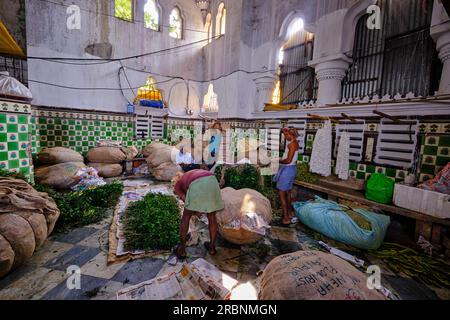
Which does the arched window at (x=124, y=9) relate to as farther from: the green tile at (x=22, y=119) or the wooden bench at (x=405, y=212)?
the wooden bench at (x=405, y=212)

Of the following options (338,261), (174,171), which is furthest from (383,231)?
(174,171)

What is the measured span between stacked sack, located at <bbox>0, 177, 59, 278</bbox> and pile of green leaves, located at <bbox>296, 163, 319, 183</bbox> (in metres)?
4.99

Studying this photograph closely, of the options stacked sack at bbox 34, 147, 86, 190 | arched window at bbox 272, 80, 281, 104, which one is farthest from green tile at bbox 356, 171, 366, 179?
stacked sack at bbox 34, 147, 86, 190

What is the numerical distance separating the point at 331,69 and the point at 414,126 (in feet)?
7.44

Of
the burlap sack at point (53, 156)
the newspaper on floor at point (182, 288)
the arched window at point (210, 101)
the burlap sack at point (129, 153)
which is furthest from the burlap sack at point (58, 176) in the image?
the arched window at point (210, 101)

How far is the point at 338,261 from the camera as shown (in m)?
1.71

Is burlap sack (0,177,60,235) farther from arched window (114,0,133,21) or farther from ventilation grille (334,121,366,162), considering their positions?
arched window (114,0,133,21)

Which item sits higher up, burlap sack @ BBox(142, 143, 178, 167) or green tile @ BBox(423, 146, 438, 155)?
green tile @ BBox(423, 146, 438, 155)

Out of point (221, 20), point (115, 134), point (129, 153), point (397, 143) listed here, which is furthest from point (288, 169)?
point (221, 20)

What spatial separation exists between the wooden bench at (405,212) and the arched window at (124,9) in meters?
9.38

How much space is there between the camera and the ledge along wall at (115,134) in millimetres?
3510

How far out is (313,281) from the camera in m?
1.46

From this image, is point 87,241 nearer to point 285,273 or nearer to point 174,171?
point 285,273

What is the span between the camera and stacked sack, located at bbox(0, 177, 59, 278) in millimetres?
2098
